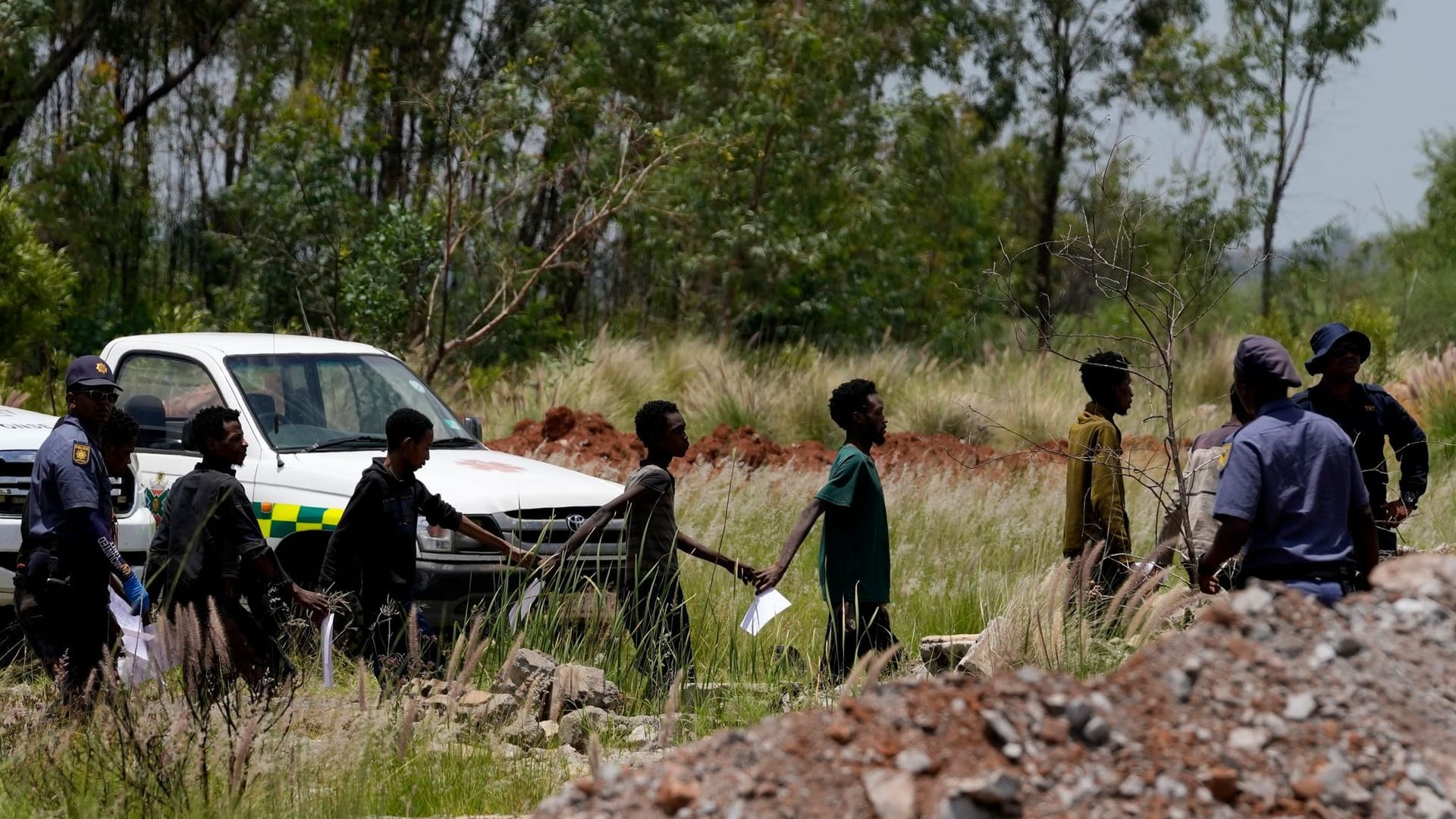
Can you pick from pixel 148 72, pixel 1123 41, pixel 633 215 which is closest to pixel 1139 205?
pixel 633 215

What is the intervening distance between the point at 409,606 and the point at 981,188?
2837 centimetres

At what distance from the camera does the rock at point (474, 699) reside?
6.59 meters

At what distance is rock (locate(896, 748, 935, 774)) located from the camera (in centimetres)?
380

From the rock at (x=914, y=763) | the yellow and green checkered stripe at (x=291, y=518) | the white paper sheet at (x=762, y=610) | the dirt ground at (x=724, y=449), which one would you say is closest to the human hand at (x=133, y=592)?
the yellow and green checkered stripe at (x=291, y=518)

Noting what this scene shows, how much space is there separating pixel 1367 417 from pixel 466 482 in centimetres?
444

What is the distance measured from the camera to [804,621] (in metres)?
9.20

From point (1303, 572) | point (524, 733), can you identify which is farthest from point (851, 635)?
point (1303, 572)

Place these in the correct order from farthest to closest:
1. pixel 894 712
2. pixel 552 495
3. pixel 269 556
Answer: pixel 552 495, pixel 269 556, pixel 894 712

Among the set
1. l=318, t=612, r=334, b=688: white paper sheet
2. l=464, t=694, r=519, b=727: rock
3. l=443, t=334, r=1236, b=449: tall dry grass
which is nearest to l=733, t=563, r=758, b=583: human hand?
l=464, t=694, r=519, b=727: rock

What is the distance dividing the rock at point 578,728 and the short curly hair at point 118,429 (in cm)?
223

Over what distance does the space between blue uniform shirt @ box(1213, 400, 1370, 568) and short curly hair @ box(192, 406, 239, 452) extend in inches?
151

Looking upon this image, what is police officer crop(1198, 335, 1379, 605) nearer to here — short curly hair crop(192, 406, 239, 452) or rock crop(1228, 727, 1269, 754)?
rock crop(1228, 727, 1269, 754)

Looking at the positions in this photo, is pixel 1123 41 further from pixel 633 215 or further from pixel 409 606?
pixel 409 606

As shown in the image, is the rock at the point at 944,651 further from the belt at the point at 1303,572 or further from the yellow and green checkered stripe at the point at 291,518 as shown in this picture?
the yellow and green checkered stripe at the point at 291,518
